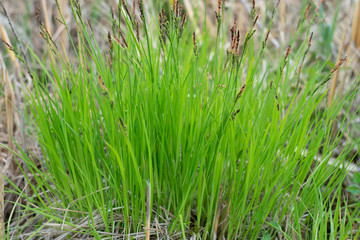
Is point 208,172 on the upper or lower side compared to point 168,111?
lower

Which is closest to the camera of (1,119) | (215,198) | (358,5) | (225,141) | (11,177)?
(225,141)

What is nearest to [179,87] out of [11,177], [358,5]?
[11,177]

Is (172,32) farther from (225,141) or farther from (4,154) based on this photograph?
(4,154)

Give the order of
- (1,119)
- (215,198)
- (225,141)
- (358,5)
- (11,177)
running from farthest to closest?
(1,119), (358,5), (11,177), (215,198), (225,141)

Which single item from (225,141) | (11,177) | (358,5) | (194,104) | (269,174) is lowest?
(11,177)

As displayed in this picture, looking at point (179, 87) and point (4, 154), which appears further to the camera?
point (4, 154)

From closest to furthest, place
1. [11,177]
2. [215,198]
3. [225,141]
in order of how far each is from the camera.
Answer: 1. [225,141]
2. [215,198]
3. [11,177]

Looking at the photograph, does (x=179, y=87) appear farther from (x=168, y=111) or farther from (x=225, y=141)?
(x=225, y=141)

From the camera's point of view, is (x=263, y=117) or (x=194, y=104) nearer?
(x=194, y=104)

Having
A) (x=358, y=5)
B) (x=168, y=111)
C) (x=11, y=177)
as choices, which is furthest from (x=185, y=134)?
(x=358, y=5)
